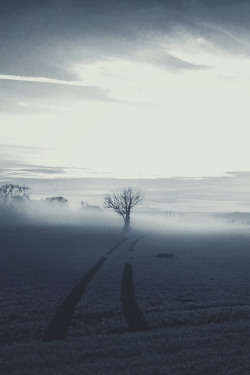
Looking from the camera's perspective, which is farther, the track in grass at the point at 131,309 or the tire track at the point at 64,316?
the track in grass at the point at 131,309

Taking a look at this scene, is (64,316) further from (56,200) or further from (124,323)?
(56,200)

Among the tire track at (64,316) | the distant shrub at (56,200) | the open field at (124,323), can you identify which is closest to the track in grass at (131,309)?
the open field at (124,323)

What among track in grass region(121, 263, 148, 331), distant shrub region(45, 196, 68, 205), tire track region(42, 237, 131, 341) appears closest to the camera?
tire track region(42, 237, 131, 341)

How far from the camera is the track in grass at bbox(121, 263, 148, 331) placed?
10.2m

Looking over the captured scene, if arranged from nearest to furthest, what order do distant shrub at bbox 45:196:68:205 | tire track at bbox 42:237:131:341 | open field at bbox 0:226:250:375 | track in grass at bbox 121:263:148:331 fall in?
open field at bbox 0:226:250:375 → tire track at bbox 42:237:131:341 → track in grass at bbox 121:263:148:331 → distant shrub at bbox 45:196:68:205

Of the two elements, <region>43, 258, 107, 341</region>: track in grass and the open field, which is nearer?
the open field

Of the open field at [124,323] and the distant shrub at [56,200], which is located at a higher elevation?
the distant shrub at [56,200]

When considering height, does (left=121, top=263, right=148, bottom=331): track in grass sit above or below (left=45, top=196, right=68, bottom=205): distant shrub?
below

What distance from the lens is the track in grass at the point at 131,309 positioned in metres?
10.2

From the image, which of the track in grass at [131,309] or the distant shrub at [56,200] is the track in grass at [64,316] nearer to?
the track in grass at [131,309]

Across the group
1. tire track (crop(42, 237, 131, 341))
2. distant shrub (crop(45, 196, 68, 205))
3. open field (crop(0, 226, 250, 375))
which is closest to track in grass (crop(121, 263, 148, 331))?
open field (crop(0, 226, 250, 375))

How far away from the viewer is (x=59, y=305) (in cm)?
1255

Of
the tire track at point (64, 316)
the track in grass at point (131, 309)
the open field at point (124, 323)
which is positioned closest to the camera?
the open field at point (124, 323)

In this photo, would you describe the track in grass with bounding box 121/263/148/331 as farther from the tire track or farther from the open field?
the tire track
